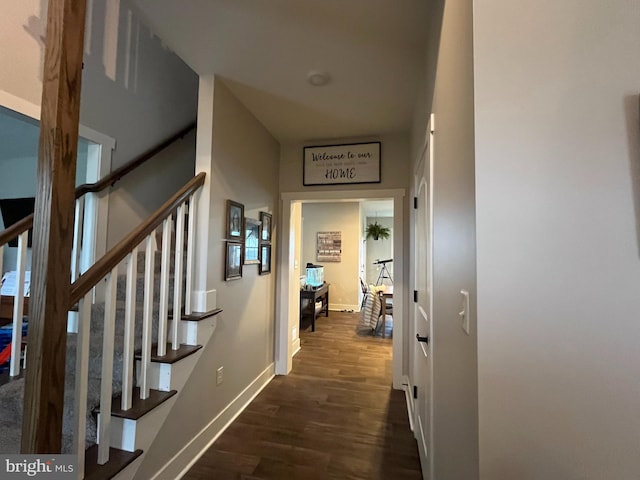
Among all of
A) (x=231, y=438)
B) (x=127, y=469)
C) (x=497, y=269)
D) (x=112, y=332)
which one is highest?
(x=497, y=269)

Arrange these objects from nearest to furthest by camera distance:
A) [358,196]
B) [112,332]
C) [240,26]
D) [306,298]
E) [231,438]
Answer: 1. [112,332]
2. [240,26]
3. [231,438]
4. [358,196]
5. [306,298]

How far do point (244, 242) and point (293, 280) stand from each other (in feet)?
3.48

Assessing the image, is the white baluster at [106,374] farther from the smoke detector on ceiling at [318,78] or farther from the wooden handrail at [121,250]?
the smoke detector on ceiling at [318,78]

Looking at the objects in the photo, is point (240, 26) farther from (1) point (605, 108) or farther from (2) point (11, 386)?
(2) point (11, 386)

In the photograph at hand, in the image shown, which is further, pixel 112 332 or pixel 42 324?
pixel 112 332

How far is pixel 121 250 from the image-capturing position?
1.35m

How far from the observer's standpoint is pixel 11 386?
52.7 inches

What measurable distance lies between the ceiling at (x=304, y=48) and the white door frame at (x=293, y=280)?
2.69ft

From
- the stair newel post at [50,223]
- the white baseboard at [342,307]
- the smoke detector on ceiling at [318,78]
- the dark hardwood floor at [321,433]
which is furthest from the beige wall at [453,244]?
the white baseboard at [342,307]

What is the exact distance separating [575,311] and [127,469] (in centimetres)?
189

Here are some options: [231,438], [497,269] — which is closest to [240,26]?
[497,269]

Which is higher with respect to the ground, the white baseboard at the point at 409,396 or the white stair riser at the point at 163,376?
the white stair riser at the point at 163,376

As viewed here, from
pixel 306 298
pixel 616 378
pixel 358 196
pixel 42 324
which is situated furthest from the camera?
pixel 306 298

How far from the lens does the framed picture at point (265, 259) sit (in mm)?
2842
